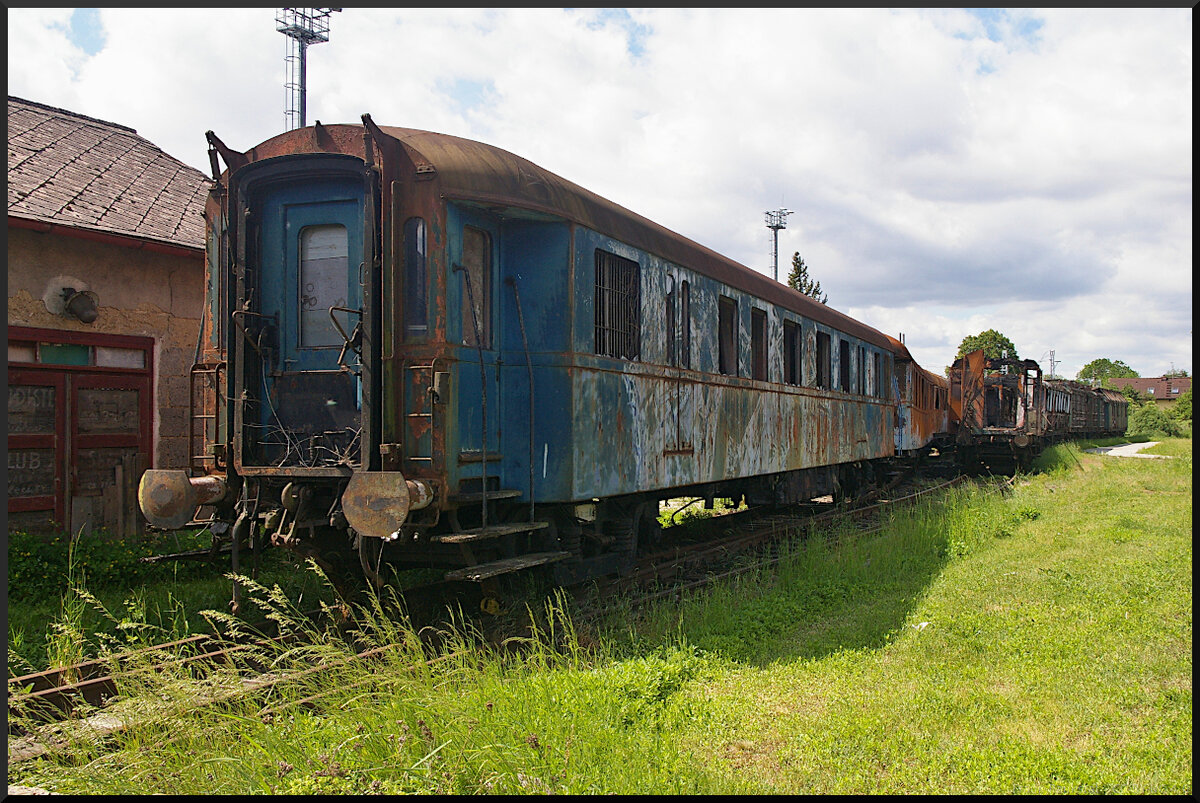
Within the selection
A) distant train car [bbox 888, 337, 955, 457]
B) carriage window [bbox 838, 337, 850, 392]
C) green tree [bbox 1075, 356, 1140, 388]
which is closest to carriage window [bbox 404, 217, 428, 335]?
carriage window [bbox 838, 337, 850, 392]

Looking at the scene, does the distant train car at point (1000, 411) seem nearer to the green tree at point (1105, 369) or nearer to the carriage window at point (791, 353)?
the carriage window at point (791, 353)

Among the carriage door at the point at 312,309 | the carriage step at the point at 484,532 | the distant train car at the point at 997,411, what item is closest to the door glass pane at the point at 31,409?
the carriage door at the point at 312,309

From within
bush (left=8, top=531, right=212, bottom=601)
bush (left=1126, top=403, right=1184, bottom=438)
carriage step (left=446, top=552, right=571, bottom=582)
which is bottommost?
bush (left=8, top=531, right=212, bottom=601)

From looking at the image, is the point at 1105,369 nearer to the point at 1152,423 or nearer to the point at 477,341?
the point at 1152,423

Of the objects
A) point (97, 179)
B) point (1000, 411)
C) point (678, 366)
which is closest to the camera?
point (678, 366)

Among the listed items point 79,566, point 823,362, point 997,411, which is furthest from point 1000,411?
point 79,566

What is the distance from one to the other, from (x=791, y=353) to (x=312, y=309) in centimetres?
740

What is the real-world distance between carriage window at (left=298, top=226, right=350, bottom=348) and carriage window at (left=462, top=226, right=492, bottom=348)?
91cm

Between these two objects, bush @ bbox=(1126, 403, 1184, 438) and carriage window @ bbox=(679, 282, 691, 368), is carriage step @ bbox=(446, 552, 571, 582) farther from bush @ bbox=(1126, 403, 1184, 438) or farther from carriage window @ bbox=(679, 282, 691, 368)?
bush @ bbox=(1126, 403, 1184, 438)

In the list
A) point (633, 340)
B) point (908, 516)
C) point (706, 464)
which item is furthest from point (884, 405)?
point (633, 340)

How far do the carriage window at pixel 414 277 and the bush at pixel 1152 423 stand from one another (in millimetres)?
55684

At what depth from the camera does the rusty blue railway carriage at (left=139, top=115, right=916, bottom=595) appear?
579cm

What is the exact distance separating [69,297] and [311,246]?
446 centimetres

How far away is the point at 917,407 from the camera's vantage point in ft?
66.4
